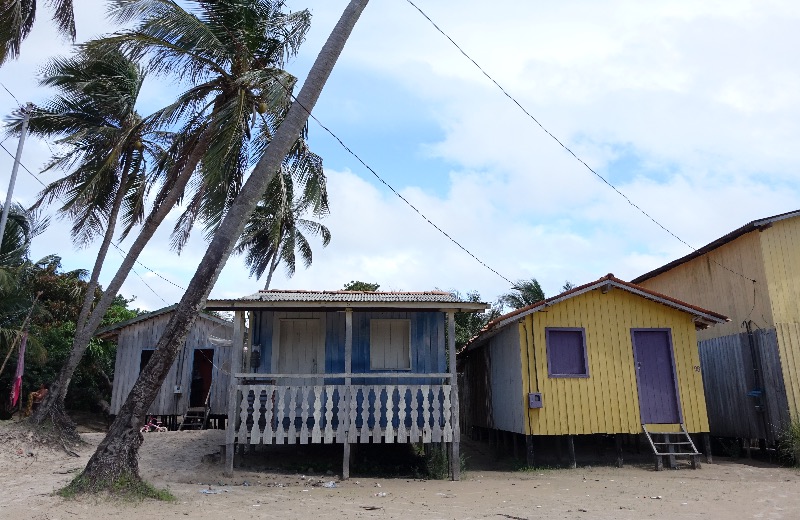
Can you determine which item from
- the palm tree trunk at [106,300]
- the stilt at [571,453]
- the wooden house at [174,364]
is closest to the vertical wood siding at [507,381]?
the stilt at [571,453]

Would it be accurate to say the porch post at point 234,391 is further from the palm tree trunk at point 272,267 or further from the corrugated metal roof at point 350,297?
the palm tree trunk at point 272,267

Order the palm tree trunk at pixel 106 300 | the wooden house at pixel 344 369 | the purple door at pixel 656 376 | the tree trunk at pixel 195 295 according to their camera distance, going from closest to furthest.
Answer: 1. the tree trunk at pixel 195 295
2. the wooden house at pixel 344 369
3. the purple door at pixel 656 376
4. the palm tree trunk at pixel 106 300

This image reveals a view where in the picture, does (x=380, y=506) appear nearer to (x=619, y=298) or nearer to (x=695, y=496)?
(x=695, y=496)

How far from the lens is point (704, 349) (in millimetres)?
15352

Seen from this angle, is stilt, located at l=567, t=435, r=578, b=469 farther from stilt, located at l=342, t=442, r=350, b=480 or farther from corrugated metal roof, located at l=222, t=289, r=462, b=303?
stilt, located at l=342, t=442, r=350, b=480

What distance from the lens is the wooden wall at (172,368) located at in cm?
1897

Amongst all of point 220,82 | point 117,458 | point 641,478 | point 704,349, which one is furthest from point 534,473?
point 220,82

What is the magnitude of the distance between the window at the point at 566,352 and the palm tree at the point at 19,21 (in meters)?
11.1

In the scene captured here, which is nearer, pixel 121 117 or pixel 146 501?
pixel 146 501

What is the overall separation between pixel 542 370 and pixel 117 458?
8056 mm

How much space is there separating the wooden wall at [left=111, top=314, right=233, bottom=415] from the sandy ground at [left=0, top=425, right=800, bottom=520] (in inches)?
246

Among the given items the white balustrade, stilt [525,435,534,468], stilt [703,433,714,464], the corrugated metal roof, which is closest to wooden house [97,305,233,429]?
the corrugated metal roof

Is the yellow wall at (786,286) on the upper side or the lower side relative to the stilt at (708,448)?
upper

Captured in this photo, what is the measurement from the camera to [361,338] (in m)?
12.2
